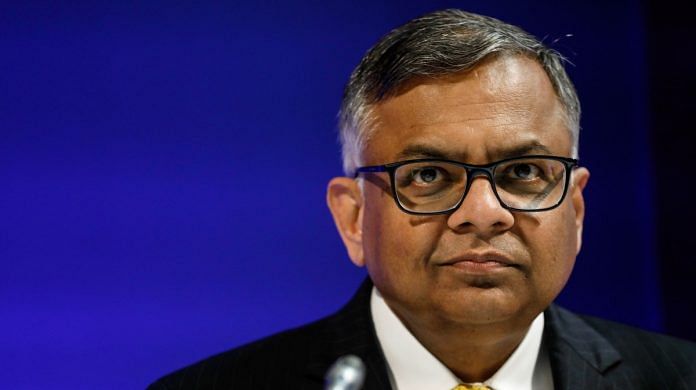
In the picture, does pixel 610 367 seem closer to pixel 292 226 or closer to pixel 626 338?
pixel 626 338

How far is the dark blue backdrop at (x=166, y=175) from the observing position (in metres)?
2.51

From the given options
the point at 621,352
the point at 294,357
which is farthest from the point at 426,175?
the point at 621,352

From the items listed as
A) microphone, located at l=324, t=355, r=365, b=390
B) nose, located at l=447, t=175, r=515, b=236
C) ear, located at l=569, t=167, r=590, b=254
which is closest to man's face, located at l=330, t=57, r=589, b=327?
nose, located at l=447, t=175, r=515, b=236

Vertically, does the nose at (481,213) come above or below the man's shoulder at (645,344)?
above

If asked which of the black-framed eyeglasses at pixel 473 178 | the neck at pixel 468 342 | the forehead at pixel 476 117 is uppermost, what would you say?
the forehead at pixel 476 117

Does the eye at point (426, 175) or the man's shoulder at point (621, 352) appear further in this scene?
the man's shoulder at point (621, 352)

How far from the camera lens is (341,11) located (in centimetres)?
273

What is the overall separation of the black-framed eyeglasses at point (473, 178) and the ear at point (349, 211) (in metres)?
0.17

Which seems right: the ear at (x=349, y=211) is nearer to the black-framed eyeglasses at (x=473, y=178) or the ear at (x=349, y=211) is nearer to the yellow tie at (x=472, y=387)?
the black-framed eyeglasses at (x=473, y=178)

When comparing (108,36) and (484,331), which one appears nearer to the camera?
(484,331)

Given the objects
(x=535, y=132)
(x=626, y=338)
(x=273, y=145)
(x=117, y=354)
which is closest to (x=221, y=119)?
(x=273, y=145)

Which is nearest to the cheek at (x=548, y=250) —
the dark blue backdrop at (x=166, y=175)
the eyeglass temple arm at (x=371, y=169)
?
the eyeglass temple arm at (x=371, y=169)

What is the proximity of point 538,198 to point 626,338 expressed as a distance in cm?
52

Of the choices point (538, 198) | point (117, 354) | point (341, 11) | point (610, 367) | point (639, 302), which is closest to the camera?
point (538, 198)
